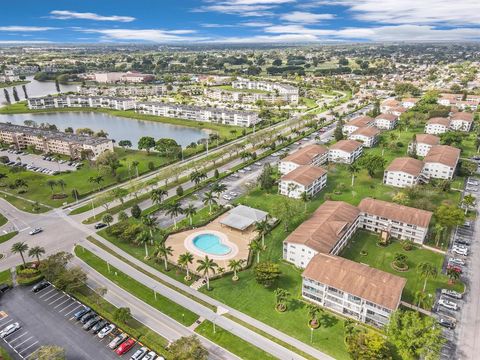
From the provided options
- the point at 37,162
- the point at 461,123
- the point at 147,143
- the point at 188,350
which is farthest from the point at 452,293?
the point at 37,162

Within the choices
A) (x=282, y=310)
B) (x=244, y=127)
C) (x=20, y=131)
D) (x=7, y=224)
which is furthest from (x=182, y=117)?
(x=282, y=310)

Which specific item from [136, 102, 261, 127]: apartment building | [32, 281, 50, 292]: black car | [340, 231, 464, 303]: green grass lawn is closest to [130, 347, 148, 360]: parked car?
[32, 281, 50, 292]: black car

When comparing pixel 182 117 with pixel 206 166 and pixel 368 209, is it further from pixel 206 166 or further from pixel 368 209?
pixel 368 209

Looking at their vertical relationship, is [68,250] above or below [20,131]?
below

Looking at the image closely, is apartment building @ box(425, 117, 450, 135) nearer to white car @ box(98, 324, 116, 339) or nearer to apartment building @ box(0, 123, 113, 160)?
apartment building @ box(0, 123, 113, 160)

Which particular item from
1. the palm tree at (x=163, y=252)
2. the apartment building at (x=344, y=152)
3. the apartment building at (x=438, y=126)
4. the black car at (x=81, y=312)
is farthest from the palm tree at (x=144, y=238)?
the apartment building at (x=438, y=126)

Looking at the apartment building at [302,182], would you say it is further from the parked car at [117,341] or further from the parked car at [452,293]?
the parked car at [117,341]
